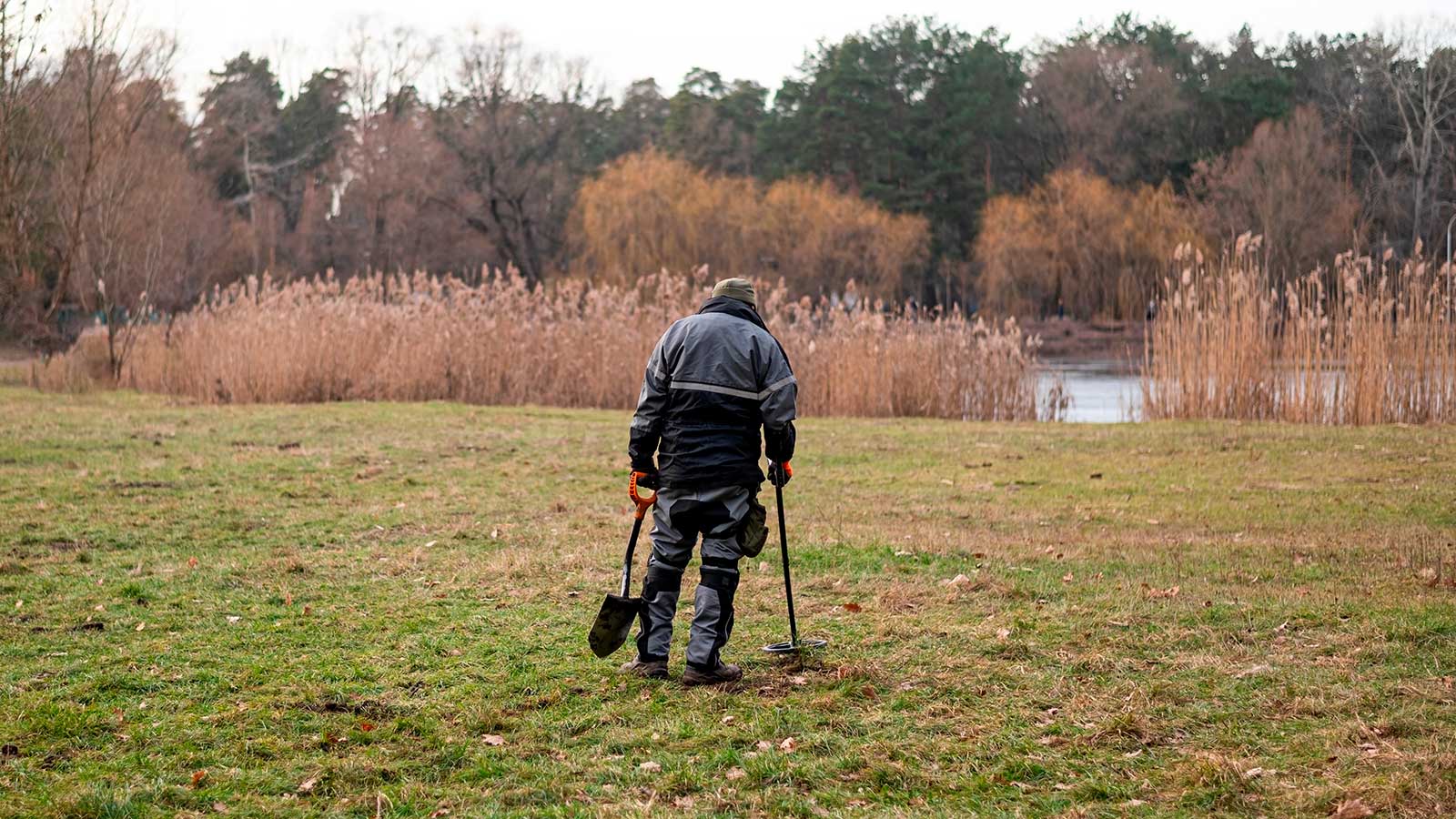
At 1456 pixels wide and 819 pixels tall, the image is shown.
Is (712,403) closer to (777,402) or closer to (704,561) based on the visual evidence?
(777,402)

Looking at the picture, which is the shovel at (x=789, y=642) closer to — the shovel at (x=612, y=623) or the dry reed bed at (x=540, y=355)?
the shovel at (x=612, y=623)

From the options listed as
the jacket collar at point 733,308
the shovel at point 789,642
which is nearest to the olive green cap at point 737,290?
the jacket collar at point 733,308

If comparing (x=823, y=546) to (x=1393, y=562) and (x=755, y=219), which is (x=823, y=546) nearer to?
(x=1393, y=562)

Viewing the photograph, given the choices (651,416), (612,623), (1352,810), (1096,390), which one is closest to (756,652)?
(612,623)

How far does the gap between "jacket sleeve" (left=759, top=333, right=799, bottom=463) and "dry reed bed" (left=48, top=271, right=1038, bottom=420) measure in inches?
529

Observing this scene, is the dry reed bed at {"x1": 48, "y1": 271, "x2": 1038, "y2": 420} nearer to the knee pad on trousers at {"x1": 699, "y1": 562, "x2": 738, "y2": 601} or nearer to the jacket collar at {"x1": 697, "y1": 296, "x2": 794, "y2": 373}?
the jacket collar at {"x1": 697, "y1": 296, "x2": 794, "y2": 373}

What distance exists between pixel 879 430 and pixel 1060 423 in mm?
2879

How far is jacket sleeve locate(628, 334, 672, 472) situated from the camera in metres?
5.80

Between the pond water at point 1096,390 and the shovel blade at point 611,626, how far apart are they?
42.1 ft

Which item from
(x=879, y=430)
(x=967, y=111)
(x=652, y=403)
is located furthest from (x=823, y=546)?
(x=967, y=111)

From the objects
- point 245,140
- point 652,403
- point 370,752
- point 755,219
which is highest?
point 245,140

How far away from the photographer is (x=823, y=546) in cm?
903

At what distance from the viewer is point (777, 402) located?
5.76 meters

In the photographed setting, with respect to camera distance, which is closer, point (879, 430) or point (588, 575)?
point (588, 575)
